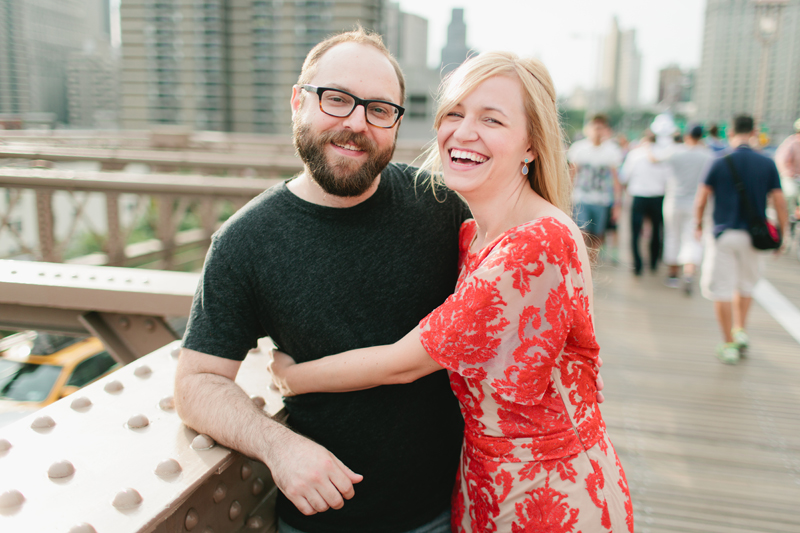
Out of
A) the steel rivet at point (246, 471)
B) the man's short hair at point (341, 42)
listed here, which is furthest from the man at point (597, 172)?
the steel rivet at point (246, 471)

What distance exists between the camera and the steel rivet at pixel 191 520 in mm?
1405

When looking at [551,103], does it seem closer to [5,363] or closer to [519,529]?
[519,529]

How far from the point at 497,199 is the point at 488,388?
0.54 metres

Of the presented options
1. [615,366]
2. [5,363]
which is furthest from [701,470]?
[5,363]

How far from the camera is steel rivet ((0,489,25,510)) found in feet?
3.80

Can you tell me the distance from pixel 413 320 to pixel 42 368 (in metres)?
4.99

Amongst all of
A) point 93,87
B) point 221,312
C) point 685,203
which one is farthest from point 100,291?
point 93,87

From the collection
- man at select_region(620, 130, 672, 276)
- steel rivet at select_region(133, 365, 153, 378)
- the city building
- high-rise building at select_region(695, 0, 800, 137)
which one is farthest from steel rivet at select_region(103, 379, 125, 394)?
the city building

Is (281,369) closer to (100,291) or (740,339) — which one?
(100,291)

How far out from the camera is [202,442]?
148 centimetres

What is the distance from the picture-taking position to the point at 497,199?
67.7 inches

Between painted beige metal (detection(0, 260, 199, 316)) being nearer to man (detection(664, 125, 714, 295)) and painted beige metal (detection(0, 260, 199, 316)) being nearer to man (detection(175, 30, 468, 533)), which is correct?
man (detection(175, 30, 468, 533))

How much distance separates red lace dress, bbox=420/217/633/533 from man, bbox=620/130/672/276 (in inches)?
302

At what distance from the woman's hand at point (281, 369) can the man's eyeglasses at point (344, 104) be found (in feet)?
2.59
